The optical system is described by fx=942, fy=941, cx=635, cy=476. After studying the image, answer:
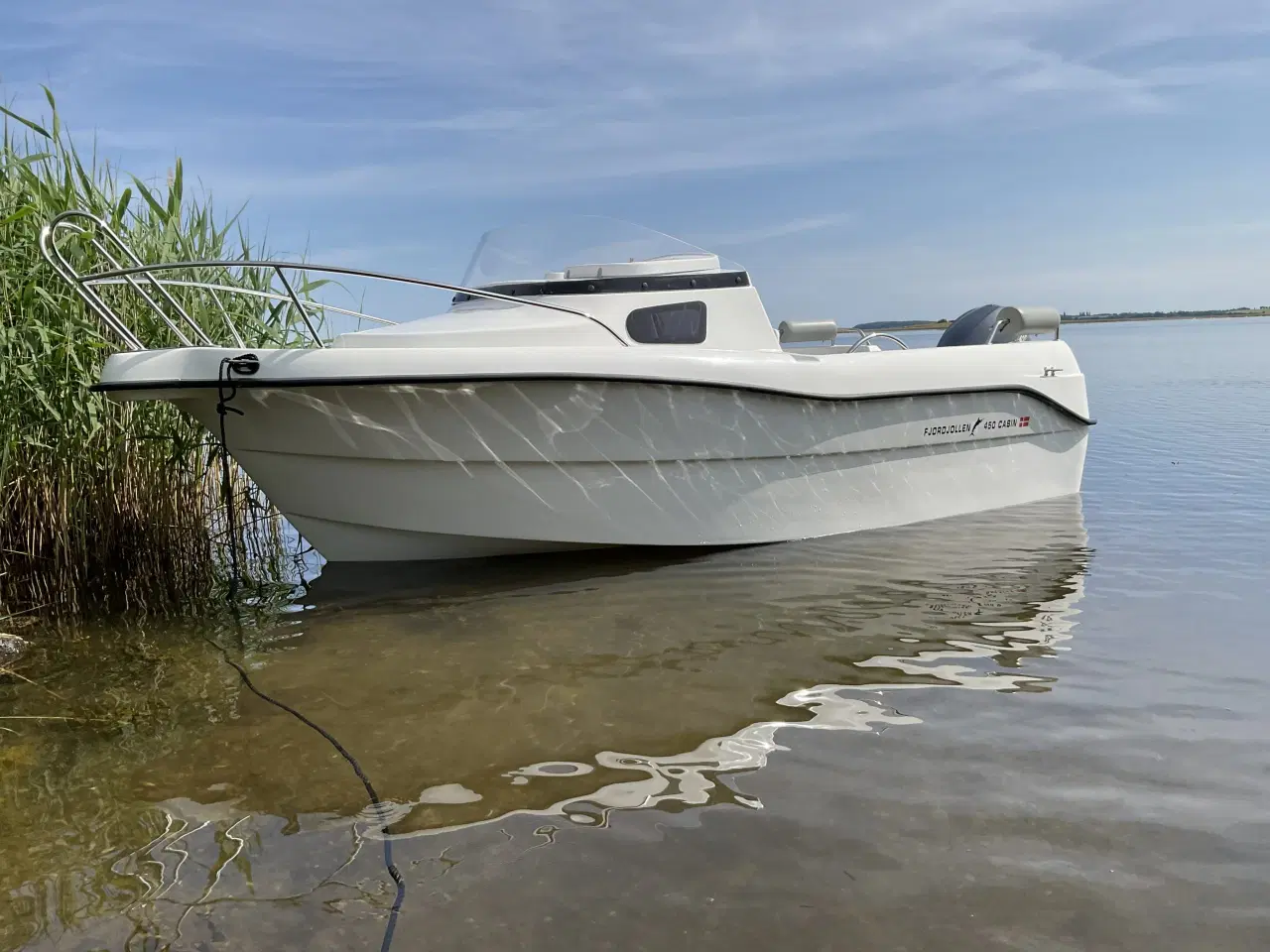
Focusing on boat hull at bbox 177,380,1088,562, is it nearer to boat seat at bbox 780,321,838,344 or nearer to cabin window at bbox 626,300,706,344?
cabin window at bbox 626,300,706,344

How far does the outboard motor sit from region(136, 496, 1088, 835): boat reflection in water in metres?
1.83

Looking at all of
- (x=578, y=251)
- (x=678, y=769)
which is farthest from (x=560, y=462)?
(x=678, y=769)

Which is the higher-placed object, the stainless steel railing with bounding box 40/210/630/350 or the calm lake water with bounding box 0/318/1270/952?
the stainless steel railing with bounding box 40/210/630/350

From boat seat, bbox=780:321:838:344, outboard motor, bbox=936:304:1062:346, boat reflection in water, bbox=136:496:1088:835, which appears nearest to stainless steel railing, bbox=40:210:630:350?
boat reflection in water, bbox=136:496:1088:835

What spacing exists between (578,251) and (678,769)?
155 inches

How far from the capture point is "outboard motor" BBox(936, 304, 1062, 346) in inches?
285

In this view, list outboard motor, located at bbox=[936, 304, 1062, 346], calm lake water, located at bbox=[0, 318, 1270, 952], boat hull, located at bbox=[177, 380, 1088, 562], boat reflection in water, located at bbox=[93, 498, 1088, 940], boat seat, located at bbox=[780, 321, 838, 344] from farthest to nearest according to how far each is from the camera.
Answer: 1. boat seat, located at bbox=[780, 321, 838, 344]
2. outboard motor, located at bbox=[936, 304, 1062, 346]
3. boat hull, located at bbox=[177, 380, 1088, 562]
4. boat reflection in water, located at bbox=[93, 498, 1088, 940]
5. calm lake water, located at bbox=[0, 318, 1270, 952]

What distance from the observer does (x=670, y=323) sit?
18.4ft

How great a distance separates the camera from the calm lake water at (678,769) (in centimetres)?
216

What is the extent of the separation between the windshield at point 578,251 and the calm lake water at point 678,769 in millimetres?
1992

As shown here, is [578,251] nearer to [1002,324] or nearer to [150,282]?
[150,282]

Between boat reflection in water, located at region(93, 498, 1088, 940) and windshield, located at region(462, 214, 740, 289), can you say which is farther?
windshield, located at region(462, 214, 740, 289)

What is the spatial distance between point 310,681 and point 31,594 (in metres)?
2.25

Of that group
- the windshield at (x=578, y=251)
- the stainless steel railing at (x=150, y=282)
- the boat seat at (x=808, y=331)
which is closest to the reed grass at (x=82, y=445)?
the stainless steel railing at (x=150, y=282)
